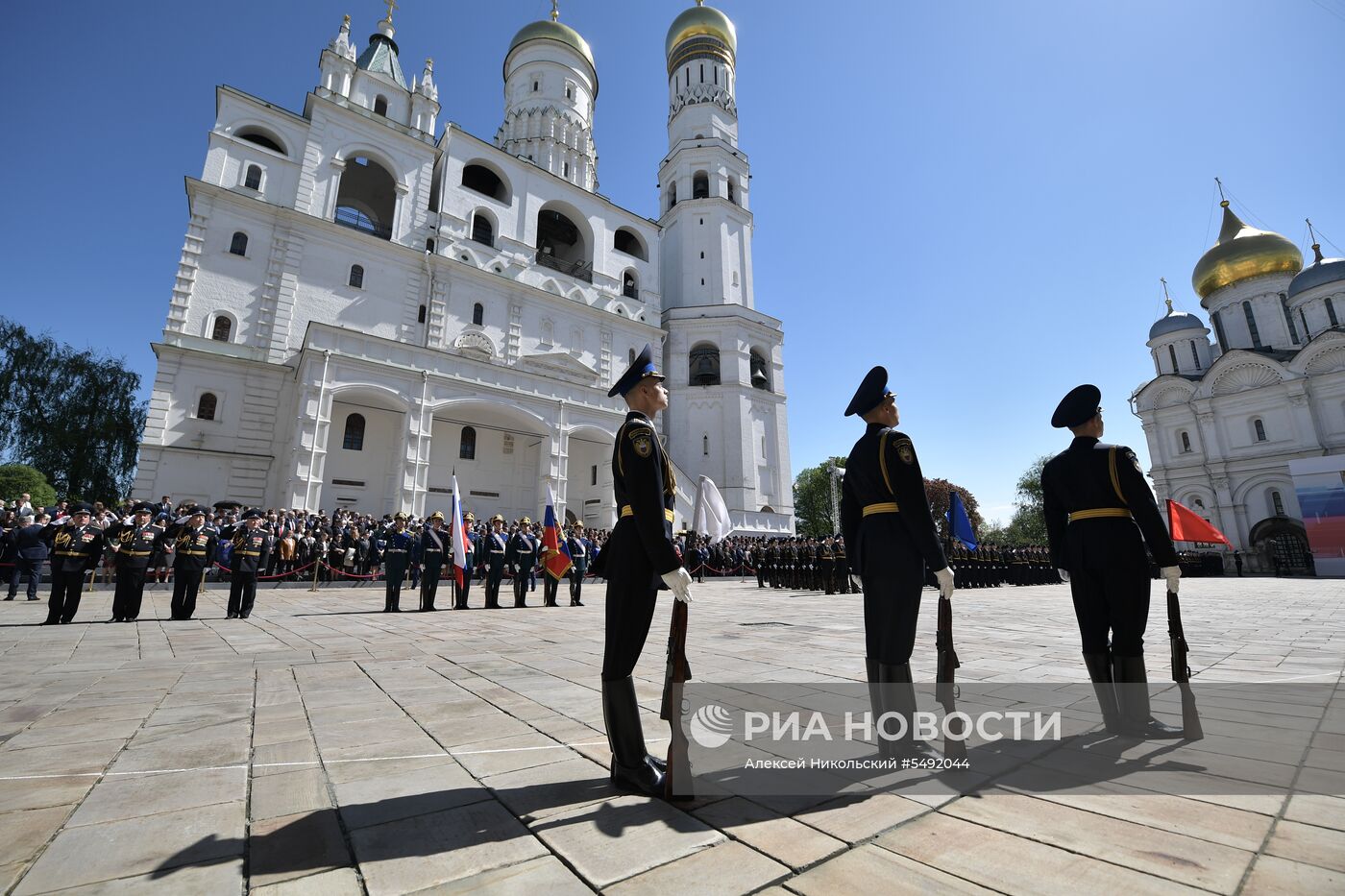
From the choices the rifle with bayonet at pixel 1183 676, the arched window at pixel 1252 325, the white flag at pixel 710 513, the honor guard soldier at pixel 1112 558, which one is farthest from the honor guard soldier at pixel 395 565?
the arched window at pixel 1252 325

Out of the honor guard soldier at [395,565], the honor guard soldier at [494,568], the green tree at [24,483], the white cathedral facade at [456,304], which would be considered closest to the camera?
the honor guard soldier at [395,565]

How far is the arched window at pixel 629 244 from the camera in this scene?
36.7 meters

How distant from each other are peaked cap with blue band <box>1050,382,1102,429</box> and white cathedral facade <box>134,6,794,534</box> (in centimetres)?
2136

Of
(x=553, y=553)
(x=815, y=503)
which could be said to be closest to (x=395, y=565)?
(x=553, y=553)

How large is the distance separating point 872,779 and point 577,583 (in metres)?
11.4

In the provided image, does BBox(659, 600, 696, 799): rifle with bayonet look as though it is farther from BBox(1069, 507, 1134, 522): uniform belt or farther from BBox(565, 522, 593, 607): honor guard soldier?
BBox(565, 522, 593, 607): honor guard soldier

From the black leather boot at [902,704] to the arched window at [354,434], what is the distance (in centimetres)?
2495

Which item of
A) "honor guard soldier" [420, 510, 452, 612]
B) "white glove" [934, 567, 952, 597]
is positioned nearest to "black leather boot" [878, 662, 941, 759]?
"white glove" [934, 567, 952, 597]

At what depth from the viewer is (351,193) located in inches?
1288

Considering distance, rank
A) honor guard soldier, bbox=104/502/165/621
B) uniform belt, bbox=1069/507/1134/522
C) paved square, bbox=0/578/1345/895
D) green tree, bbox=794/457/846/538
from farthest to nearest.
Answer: green tree, bbox=794/457/846/538
honor guard soldier, bbox=104/502/165/621
uniform belt, bbox=1069/507/1134/522
paved square, bbox=0/578/1345/895

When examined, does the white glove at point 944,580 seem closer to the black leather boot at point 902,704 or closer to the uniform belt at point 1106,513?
the black leather boot at point 902,704

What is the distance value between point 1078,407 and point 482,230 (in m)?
32.4

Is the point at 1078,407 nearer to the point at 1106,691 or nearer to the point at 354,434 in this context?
the point at 1106,691

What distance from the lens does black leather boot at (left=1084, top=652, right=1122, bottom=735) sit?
3.16 metres
